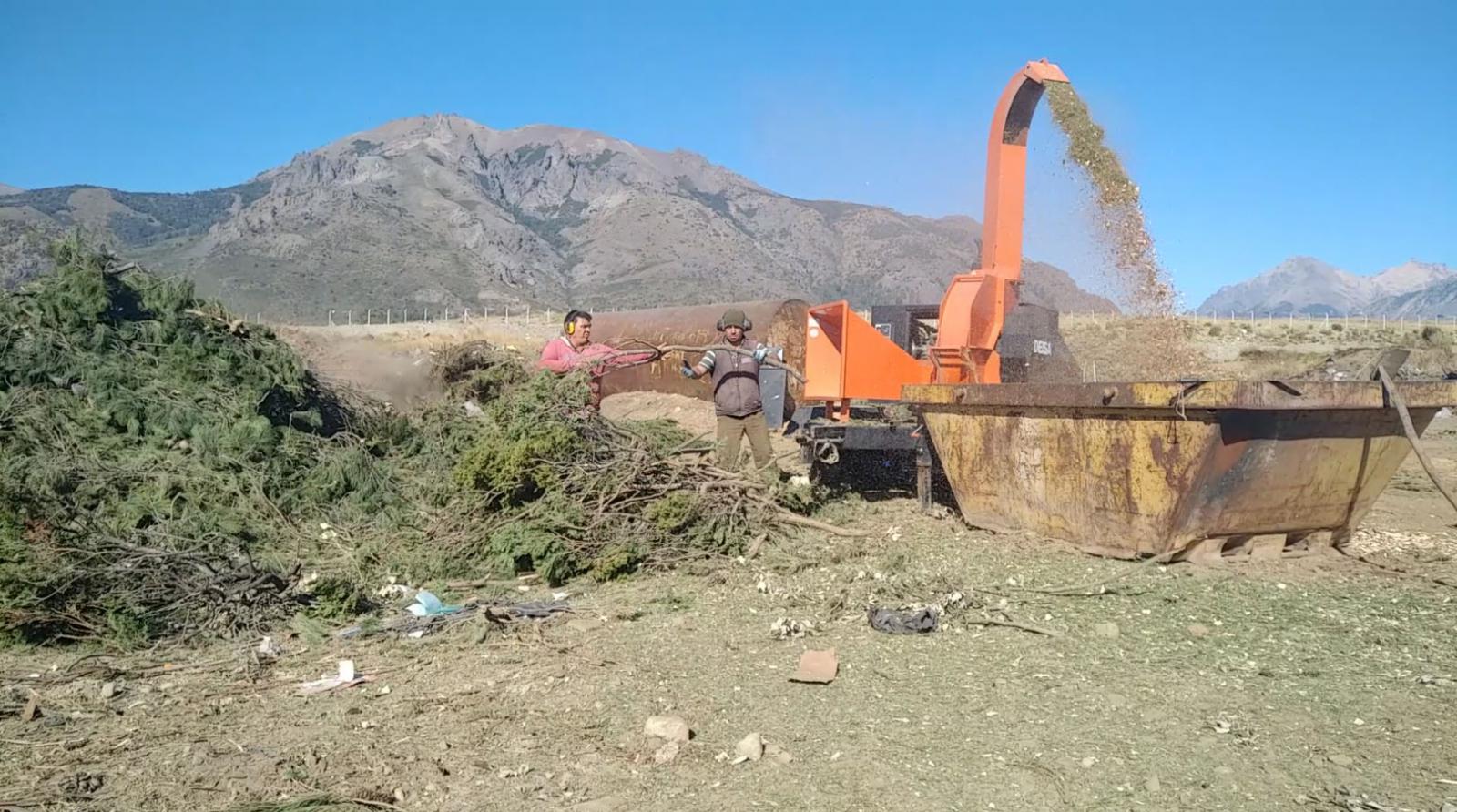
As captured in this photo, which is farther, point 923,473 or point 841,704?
point 923,473

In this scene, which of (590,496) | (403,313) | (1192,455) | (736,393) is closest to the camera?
(1192,455)

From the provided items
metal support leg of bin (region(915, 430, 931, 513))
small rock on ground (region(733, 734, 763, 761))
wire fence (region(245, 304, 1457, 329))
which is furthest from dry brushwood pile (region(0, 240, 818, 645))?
wire fence (region(245, 304, 1457, 329))

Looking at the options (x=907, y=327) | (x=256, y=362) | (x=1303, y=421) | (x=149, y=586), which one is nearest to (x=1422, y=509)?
(x=1303, y=421)

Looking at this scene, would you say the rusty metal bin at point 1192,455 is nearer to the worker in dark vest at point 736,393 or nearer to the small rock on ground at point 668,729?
the worker in dark vest at point 736,393

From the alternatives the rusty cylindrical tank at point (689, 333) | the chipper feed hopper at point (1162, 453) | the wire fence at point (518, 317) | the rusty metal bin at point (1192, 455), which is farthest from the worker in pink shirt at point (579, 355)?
the wire fence at point (518, 317)

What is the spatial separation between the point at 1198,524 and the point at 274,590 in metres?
4.91

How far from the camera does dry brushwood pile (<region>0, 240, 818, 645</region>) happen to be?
5.30 meters

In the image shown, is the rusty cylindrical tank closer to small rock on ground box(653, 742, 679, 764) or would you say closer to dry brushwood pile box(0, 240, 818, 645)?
dry brushwood pile box(0, 240, 818, 645)

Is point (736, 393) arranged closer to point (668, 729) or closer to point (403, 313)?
point (668, 729)

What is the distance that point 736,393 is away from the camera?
26.6 feet

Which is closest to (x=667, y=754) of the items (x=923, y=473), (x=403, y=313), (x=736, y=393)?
(x=923, y=473)

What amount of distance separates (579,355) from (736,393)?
1.41 metres

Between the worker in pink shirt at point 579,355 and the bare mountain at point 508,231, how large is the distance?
194 ft

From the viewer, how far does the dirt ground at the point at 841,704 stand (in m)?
3.26
